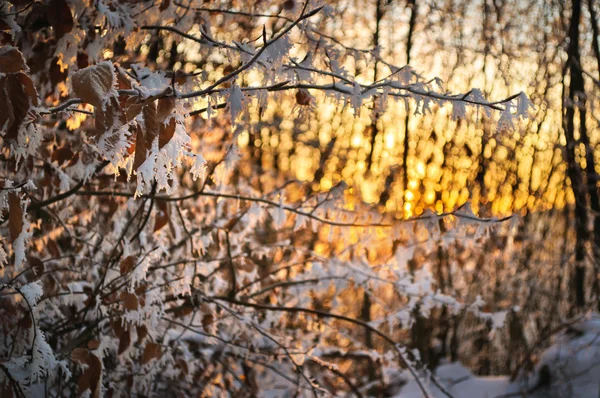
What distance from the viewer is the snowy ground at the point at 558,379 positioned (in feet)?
14.7

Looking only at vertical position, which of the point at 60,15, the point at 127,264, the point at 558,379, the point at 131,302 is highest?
the point at 60,15

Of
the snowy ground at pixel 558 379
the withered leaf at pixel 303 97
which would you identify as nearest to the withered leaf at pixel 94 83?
the withered leaf at pixel 303 97

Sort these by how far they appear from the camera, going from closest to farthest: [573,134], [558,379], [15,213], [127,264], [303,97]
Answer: [15,213]
[303,97]
[127,264]
[558,379]
[573,134]

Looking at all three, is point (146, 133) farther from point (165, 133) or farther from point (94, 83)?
point (94, 83)

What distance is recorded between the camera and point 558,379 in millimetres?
4555

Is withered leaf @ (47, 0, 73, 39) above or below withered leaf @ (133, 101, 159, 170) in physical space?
above

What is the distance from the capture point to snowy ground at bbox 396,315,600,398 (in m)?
4.48

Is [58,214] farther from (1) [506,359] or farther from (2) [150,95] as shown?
(1) [506,359]

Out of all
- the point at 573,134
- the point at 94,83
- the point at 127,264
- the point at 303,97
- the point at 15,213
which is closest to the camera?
the point at 94,83

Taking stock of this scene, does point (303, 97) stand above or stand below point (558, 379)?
above

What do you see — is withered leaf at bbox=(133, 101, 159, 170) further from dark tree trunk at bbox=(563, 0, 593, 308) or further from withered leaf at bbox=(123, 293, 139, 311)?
dark tree trunk at bbox=(563, 0, 593, 308)

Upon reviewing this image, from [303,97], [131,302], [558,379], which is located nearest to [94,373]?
[131,302]

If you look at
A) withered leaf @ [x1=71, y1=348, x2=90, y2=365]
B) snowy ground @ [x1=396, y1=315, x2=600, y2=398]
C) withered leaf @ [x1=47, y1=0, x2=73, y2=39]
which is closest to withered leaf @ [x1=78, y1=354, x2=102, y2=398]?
withered leaf @ [x1=71, y1=348, x2=90, y2=365]

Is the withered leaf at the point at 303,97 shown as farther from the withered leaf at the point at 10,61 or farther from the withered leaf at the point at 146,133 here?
the withered leaf at the point at 10,61
